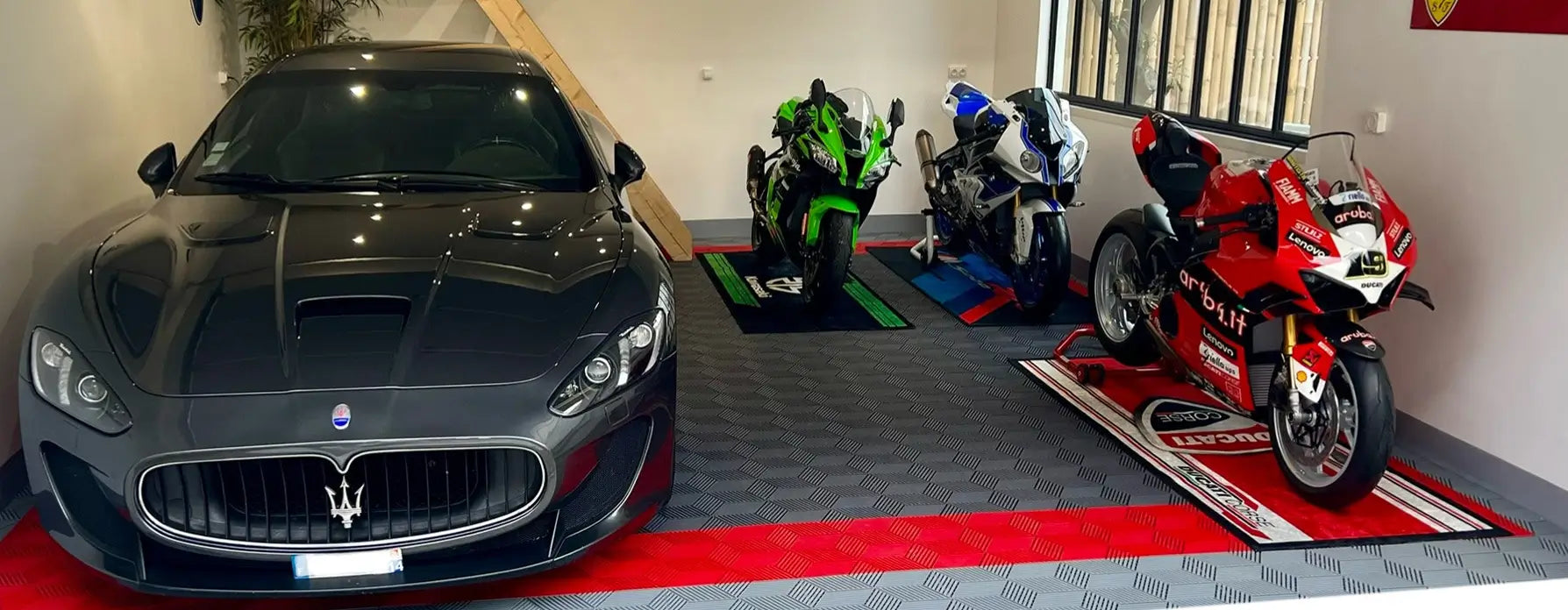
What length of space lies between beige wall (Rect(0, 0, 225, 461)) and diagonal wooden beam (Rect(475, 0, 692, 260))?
1751mm

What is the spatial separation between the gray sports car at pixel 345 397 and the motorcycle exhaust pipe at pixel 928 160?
331 centimetres

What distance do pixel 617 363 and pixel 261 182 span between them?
4.71 feet

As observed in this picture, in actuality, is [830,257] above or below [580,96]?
below

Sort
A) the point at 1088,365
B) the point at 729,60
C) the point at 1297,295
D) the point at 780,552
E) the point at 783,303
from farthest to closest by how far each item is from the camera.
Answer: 1. the point at 729,60
2. the point at 783,303
3. the point at 1088,365
4. the point at 1297,295
5. the point at 780,552

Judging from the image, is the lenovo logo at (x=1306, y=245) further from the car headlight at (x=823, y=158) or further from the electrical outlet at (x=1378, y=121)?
the car headlight at (x=823, y=158)

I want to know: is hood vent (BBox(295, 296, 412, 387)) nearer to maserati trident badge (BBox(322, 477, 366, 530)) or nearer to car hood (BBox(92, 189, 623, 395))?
car hood (BBox(92, 189, 623, 395))

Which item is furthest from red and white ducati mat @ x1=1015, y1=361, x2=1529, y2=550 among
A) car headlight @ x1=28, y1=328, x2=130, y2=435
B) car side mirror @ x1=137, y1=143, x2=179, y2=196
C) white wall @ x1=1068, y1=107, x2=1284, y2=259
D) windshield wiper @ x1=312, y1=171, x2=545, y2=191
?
car side mirror @ x1=137, y1=143, x2=179, y2=196

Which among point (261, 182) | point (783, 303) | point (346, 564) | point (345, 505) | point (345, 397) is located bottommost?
point (783, 303)

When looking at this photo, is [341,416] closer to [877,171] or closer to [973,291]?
[877,171]

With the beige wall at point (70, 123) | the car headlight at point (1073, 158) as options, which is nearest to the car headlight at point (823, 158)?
the car headlight at point (1073, 158)

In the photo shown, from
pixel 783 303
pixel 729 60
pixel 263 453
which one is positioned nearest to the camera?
pixel 263 453

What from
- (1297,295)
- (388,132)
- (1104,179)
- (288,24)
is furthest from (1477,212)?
(288,24)

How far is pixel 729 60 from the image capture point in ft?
24.1

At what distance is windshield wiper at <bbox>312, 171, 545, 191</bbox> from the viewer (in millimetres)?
3354
